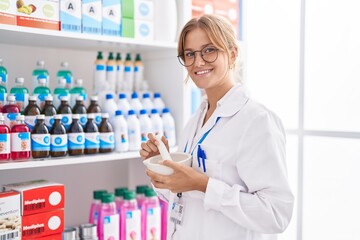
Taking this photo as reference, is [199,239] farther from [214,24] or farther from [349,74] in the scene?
[349,74]

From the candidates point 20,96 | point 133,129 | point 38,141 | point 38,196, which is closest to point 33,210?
point 38,196

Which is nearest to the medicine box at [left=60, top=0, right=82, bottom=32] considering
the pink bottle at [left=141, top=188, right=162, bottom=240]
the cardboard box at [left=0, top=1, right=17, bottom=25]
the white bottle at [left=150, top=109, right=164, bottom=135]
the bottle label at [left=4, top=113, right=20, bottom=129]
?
the cardboard box at [left=0, top=1, right=17, bottom=25]

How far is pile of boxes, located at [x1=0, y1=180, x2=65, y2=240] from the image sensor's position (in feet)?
5.10

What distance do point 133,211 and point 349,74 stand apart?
49.4 inches

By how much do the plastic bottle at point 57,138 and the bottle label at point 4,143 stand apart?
189 millimetres

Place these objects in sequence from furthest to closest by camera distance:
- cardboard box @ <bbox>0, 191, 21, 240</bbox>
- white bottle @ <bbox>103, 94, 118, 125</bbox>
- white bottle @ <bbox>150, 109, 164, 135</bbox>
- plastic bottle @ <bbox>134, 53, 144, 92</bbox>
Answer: plastic bottle @ <bbox>134, 53, 144, 92</bbox> < white bottle @ <bbox>150, 109, 164, 135</bbox> < white bottle @ <bbox>103, 94, 118, 125</bbox> < cardboard box @ <bbox>0, 191, 21, 240</bbox>

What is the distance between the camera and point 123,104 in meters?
2.02

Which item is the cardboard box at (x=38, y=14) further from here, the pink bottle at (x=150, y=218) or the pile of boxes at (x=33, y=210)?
the pink bottle at (x=150, y=218)

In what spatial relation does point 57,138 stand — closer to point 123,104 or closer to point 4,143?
point 4,143

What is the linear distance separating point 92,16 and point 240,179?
0.99 metres

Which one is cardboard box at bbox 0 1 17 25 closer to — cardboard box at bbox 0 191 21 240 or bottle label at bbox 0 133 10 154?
bottle label at bbox 0 133 10 154

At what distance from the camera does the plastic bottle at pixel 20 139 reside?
158cm

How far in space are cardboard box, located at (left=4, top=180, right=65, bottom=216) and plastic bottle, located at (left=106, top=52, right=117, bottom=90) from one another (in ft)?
1.96

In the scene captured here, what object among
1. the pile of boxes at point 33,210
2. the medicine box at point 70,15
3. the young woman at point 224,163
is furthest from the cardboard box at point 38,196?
the medicine box at point 70,15
